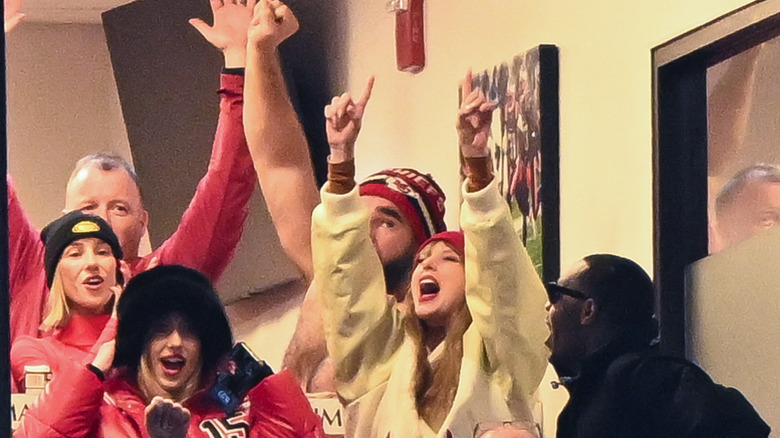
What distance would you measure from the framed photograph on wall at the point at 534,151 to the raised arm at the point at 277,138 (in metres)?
0.44

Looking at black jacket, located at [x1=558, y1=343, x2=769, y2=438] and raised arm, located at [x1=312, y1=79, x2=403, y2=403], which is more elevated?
raised arm, located at [x1=312, y1=79, x2=403, y2=403]

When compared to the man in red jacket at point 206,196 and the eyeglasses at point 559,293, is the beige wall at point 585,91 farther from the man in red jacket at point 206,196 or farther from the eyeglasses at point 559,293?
the man in red jacket at point 206,196

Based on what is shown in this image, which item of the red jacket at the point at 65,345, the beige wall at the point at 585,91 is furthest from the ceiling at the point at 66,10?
the red jacket at the point at 65,345

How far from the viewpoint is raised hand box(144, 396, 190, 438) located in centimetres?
156

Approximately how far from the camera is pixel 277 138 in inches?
94.0

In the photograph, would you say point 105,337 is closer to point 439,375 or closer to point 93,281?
point 93,281

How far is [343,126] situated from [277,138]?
2.31ft

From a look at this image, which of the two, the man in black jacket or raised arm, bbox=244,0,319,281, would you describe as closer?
the man in black jacket

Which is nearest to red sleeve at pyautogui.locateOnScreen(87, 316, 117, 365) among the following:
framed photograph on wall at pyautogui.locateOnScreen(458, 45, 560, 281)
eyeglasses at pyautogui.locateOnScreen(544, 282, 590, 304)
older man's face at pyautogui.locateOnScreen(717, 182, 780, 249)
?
eyeglasses at pyautogui.locateOnScreen(544, 282, 590, 304)

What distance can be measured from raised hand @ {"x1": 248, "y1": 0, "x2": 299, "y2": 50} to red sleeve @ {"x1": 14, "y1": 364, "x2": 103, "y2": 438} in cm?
76

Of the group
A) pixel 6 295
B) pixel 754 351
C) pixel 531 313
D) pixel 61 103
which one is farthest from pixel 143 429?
pixel 61 103

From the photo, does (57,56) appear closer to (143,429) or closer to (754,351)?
(143,429)

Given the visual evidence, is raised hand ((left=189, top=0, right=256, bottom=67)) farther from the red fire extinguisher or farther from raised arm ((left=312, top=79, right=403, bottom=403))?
raised arm ((left=312, top=79, right=403, bottom=403))

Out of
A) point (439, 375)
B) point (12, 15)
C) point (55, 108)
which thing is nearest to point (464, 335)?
point (439, 375)
